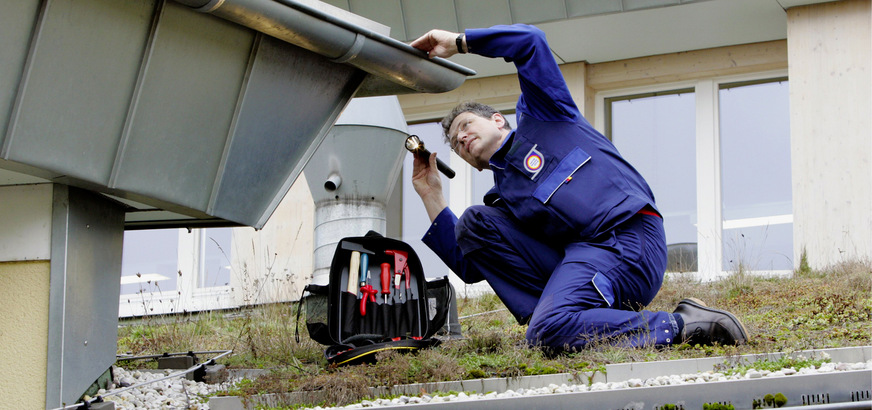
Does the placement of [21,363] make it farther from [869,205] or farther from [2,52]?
[869,205]

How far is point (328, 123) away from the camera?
198 inches

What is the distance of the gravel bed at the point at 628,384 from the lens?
3498 millimetres

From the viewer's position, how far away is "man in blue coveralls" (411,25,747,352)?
4.35 m

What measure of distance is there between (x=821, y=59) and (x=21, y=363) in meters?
8.40

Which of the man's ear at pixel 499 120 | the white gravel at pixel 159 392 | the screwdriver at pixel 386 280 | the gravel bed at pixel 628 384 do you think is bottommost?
the white gravel at pixel 159 392

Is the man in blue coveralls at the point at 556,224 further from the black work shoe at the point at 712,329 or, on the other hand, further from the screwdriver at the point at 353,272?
the screwdriver at the point at 353,272

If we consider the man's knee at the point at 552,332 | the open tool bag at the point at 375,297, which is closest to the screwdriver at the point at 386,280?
the open tool bag at the point at 375,297

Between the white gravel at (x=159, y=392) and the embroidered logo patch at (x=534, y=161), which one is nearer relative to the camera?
the white gravel at (x=159, y=392)

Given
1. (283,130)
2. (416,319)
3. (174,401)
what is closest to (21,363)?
(174,401)

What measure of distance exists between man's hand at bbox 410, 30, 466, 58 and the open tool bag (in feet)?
3.46

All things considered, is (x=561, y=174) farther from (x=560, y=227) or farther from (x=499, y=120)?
(x=499, y=120)

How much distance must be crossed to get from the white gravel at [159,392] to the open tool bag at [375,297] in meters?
0.65

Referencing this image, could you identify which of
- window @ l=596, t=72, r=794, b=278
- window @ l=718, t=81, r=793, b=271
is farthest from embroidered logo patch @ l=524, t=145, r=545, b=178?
window @ l=718, t=81, r=793, b=271

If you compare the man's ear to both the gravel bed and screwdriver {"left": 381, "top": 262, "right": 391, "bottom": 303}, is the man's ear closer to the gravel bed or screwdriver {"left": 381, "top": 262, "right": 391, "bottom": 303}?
screwdriver {"left": 381, "top": 262, "right": 391, "bottom": 303}
